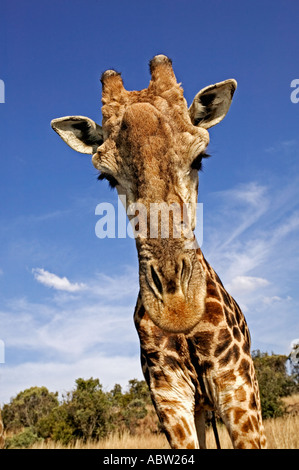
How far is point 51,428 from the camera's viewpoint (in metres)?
15.5

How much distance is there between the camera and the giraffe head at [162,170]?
3.15 metres

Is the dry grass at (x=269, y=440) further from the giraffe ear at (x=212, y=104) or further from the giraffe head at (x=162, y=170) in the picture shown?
the giraffe ear at (x=212, y=104)

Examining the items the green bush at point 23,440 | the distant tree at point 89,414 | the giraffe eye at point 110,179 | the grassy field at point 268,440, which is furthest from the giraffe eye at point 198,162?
the green bush at point 23,440

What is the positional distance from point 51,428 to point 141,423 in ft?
12.1

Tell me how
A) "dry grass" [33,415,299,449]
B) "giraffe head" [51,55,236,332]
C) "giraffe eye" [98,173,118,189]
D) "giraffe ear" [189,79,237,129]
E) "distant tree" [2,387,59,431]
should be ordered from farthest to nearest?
"distant tree" [2,387,59,431]
"dry grass" [33,415,299,449]
"giraffe ear" [189,79,237,129]
"giraffe eye" [98,173,118,189]
"giraffe head" [51,55,236,332]

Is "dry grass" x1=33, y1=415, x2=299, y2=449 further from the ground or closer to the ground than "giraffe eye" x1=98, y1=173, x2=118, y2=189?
closer to the ground

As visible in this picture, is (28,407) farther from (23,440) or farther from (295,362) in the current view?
(295,362)

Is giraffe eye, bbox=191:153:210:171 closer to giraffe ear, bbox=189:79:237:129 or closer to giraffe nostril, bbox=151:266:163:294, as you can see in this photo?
giraffe ear, bbox=189:79:237:129

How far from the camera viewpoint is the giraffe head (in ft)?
10.3

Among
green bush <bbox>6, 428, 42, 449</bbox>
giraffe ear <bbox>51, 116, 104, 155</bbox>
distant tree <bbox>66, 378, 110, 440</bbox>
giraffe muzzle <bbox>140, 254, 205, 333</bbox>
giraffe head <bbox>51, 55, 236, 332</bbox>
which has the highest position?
giraffe ear <bbox>51, 116, 104, 155</bbox>

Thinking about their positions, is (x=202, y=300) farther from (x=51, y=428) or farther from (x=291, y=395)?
(x=291, y=395)

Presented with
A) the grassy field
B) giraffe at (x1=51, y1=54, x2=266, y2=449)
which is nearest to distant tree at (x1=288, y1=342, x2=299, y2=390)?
the grassy field

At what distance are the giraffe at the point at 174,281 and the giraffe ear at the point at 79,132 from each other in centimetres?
A: 49
